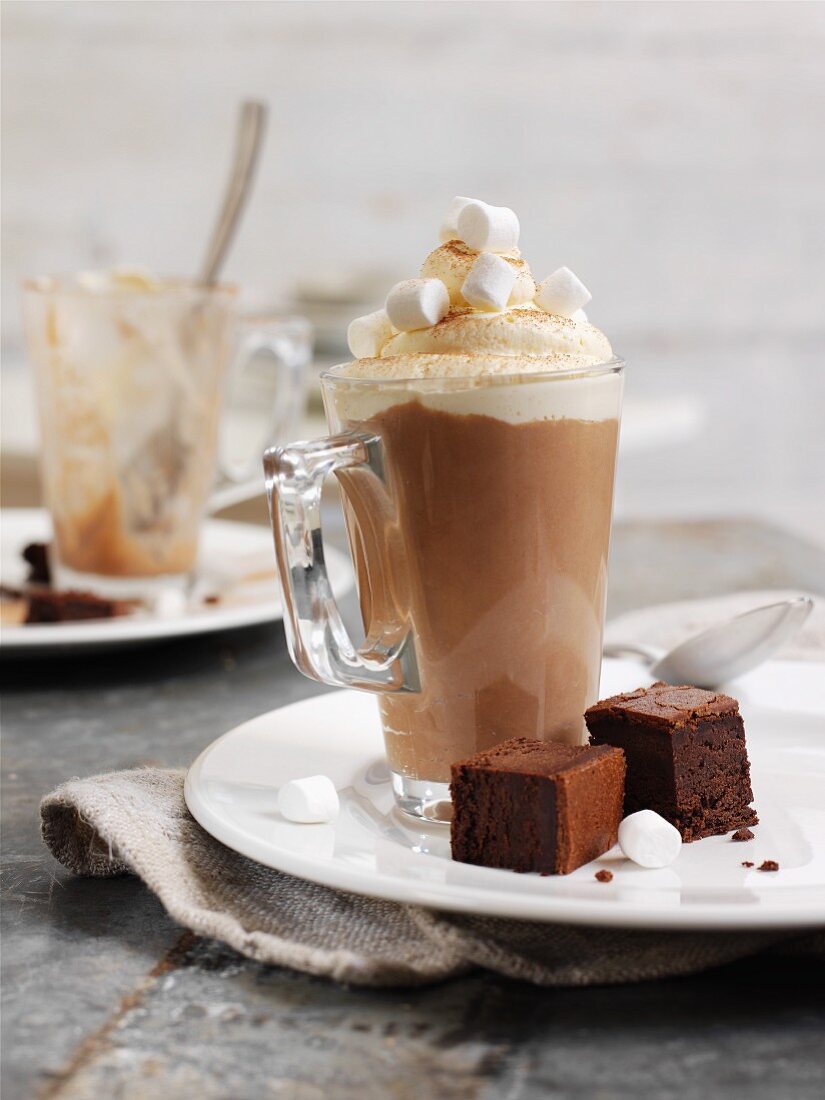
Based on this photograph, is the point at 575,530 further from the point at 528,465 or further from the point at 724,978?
the point at 724,978

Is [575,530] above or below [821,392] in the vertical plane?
above

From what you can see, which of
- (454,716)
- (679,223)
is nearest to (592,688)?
(454,716)

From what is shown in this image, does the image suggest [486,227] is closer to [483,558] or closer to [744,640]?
[483,558]

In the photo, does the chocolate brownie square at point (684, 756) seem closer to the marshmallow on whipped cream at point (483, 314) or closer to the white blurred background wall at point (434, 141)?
the marshmallow on whipped cream at point (483, 314)

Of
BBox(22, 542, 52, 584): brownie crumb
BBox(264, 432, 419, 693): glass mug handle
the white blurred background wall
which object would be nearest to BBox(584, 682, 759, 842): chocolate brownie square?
BBox(264, 432, 419, 693): glass mug handle

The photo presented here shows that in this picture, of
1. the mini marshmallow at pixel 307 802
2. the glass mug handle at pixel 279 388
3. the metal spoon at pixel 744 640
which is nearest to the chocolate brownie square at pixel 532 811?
the mini marshmallow at pixel 307 802

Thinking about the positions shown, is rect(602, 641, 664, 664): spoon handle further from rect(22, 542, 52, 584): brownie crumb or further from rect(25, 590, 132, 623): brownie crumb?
rect(22, 542, 52, 584): brownie crumb

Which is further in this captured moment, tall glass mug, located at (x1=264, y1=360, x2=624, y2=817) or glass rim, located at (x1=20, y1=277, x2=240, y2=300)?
glass rim, located at (x1=20, y1=277, x2=240, y2=300)
